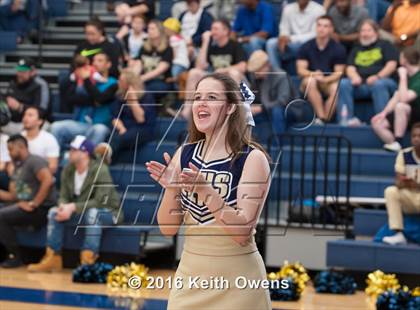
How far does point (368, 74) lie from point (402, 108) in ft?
3.49

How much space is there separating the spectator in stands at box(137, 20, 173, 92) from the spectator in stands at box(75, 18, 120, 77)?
368 millimetres

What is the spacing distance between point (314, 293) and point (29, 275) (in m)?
2.93

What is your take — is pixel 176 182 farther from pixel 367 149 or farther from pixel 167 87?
pixel 167 87

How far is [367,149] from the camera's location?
1198cm

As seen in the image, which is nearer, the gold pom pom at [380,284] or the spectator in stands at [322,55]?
the gold pom pom at [380,284]

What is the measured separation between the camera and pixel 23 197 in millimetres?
11414

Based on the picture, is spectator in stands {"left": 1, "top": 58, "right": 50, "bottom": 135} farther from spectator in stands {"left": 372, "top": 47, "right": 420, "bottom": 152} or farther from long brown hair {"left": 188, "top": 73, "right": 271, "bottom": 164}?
long brown hair {"left": 188, "top": 73, "right": 271, "bottom": 164}

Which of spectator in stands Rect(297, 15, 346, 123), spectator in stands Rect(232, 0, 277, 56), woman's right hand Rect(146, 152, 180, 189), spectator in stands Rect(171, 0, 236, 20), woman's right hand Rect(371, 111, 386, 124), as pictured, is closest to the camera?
woman's right hand Rect(146, 152, 180, 189)

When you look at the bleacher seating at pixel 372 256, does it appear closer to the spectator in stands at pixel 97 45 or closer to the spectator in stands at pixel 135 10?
the spectator in stands at pixel 97 45

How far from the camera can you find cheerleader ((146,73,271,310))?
4.54 meters

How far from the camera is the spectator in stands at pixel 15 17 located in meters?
15.3

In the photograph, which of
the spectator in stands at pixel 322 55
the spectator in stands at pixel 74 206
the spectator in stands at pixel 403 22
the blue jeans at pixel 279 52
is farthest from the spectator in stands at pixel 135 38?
the spectator in stands at pixel 403 22

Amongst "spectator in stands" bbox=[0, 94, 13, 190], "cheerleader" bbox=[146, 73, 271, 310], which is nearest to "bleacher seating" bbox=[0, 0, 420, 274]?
"spectator in stands" bbox=[0, 94, 13, 190]

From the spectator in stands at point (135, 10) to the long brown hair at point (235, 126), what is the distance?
31.5 ft
